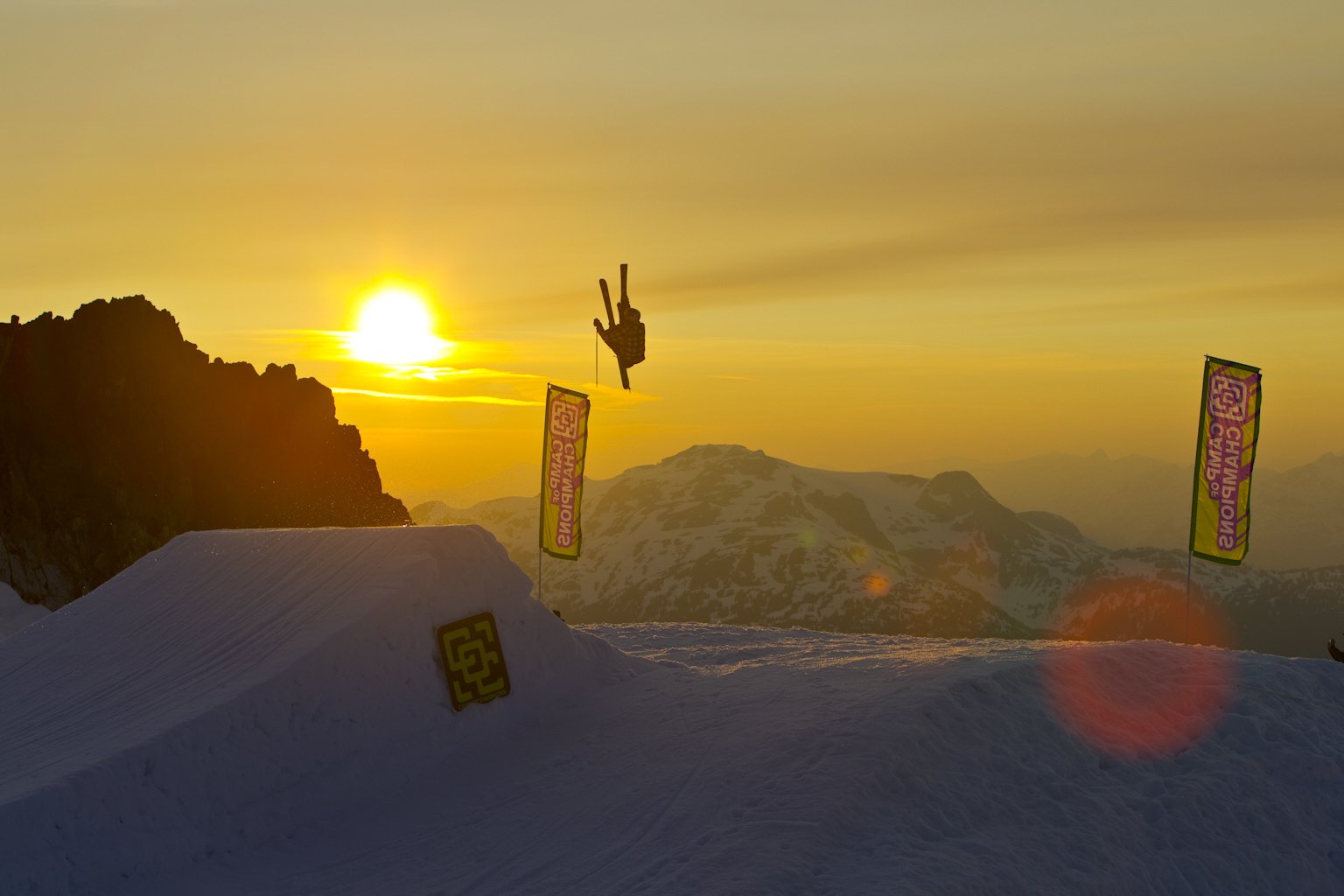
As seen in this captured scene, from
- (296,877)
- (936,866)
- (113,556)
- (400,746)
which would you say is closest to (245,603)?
(400,746)

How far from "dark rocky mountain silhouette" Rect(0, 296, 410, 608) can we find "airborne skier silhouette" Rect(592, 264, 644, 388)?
87.3ft

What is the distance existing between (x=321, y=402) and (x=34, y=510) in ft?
54.8

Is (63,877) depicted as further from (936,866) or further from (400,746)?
(936,866)

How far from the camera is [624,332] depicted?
107ft

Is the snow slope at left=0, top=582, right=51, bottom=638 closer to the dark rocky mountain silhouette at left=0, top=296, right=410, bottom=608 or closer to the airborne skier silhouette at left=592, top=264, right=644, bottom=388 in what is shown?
the dark rocky mountain silhouette at left=0, top=296, right=410, bottom=608

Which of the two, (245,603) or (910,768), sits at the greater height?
(245,603)

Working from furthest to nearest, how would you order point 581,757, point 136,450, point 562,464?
point 136,450 → point 562,464 → point 581,757

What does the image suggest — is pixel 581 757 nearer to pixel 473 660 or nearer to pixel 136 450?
pixel 473 660

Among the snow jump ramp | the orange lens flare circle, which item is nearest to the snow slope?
the snow jump ramp

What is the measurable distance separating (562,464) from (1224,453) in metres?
17.4

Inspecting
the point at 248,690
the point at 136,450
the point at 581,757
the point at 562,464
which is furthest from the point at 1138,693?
the point at 136,450

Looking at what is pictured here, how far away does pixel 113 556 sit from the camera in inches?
1860

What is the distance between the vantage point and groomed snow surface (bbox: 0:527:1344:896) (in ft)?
46.5

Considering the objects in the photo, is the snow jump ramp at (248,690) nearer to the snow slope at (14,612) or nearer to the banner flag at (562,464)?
the banner flag at (562,464)
